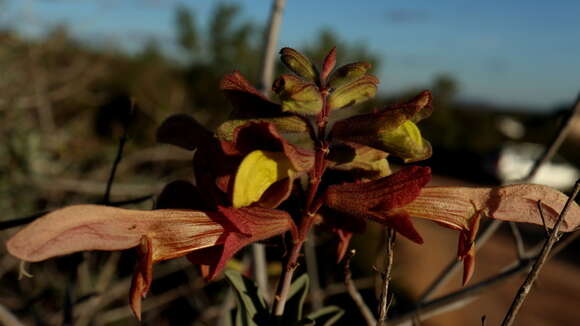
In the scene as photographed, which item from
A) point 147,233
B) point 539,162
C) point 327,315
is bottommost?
point 327,315

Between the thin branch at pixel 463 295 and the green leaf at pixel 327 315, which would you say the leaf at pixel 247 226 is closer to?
the green leaf at pixel 327 315

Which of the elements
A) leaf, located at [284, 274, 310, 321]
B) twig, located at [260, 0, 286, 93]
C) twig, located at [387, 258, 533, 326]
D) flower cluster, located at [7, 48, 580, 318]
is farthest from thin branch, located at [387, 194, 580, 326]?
twig, located at [260, 0, 286, 93]

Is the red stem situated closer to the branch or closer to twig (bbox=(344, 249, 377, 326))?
twig (bbox=(344, 249, 377, 326))

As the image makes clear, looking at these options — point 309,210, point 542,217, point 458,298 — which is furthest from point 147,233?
point 458,298

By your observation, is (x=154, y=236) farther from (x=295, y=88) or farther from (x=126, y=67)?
(x=126, y=67)

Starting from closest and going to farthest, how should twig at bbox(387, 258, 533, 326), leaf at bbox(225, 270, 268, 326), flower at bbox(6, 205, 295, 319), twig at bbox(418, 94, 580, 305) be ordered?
flower at bbox(6, 205, 295, 319) → leaf at bbox(225, 270, 268, 326) → twig at bbox(387, 258, 533, 326) → twig at bbox(418, 94, 580, 305)

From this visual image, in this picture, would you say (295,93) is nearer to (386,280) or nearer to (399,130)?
(399,130)
